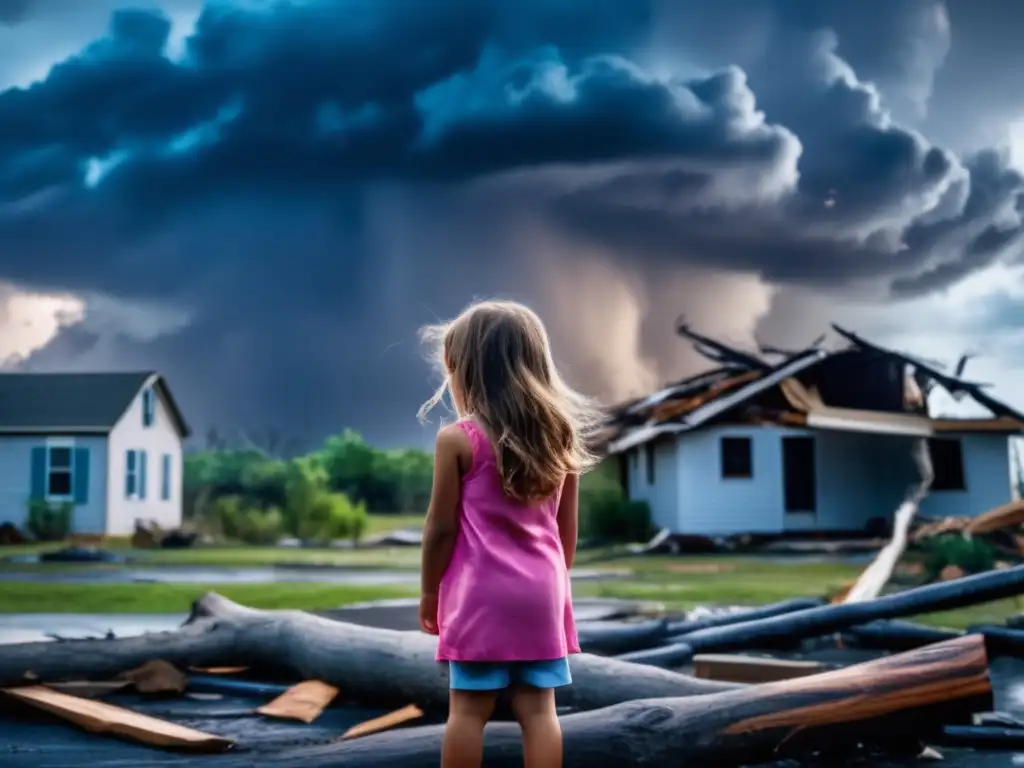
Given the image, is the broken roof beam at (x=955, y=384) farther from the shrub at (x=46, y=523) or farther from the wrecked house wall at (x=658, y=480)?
the shrub at (x=46, y=523)

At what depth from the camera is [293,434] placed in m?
5.71

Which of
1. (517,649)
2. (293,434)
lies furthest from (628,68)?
(517,649)

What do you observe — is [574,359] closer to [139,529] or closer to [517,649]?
[139,529]

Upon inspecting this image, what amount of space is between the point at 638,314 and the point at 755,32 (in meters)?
1.53

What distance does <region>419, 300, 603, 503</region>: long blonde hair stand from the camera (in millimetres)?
2404

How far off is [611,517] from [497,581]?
3541 mm

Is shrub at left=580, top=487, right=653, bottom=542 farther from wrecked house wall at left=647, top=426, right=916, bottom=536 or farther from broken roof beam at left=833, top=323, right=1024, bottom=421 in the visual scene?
broken roof beam at left=833, top=323, right=1024, bottom=421

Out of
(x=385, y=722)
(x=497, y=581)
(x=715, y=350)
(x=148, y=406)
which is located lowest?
(x=385, y=722)

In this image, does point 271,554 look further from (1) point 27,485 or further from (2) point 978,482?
(2) point 978,482

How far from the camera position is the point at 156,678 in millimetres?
4648

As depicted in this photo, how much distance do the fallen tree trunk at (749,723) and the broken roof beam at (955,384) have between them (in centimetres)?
261

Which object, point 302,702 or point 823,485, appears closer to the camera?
point 302,702

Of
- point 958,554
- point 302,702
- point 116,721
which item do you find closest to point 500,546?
point 116,721

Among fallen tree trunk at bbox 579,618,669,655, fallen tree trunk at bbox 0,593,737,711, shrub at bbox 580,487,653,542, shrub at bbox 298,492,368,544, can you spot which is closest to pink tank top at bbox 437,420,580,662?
fallen tree trunk at bbox 0,593,737,711
